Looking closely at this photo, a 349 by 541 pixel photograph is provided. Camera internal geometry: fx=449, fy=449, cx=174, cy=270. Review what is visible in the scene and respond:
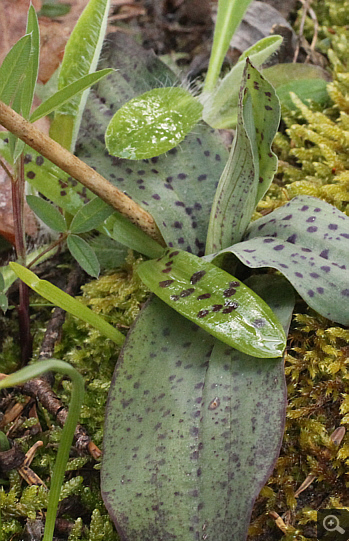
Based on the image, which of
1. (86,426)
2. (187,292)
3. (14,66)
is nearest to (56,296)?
(187,292)

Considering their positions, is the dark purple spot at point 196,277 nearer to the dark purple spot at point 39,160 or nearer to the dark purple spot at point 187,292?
the dark purple spot at point 187,292

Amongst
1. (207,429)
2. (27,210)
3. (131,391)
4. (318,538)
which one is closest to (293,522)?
(318,538)

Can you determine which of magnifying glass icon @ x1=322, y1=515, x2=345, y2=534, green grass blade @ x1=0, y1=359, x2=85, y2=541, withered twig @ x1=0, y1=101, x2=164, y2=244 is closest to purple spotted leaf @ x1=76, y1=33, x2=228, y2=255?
withered twig @ x1=0, y1=101, x2=164, y2=244

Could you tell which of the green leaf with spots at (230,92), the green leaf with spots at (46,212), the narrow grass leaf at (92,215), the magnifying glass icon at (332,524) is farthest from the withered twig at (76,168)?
the magnifying glass icon at (332,524)

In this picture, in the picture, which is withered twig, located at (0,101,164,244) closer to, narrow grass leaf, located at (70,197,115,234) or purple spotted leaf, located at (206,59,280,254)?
narrow grass leaf, located at (70,197,115,234)

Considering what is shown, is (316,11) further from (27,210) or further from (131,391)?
(131,391)

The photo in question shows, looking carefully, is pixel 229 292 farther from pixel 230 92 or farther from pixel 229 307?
pixel 230 92
